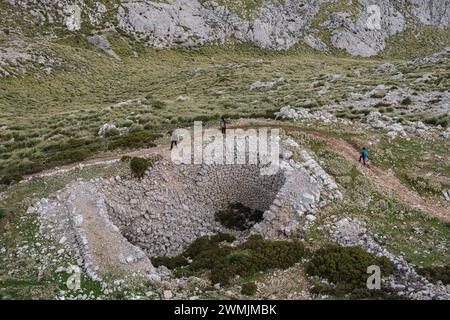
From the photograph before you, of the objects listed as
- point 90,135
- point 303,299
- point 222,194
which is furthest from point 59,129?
point 303,299

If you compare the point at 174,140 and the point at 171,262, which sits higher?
the point at 174,140

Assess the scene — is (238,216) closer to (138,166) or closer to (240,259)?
(138,166)

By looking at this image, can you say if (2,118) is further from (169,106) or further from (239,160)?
(239,160)

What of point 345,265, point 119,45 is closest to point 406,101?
point 345,265

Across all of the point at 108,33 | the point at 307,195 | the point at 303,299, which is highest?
the point at 108,33

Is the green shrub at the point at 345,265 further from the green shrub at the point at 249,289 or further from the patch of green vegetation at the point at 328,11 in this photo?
the patch of green vegetation at the point at 328,11

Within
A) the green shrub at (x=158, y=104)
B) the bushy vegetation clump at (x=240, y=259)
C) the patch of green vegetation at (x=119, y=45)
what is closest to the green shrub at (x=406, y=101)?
the green shrub at (x=158, y=104)
